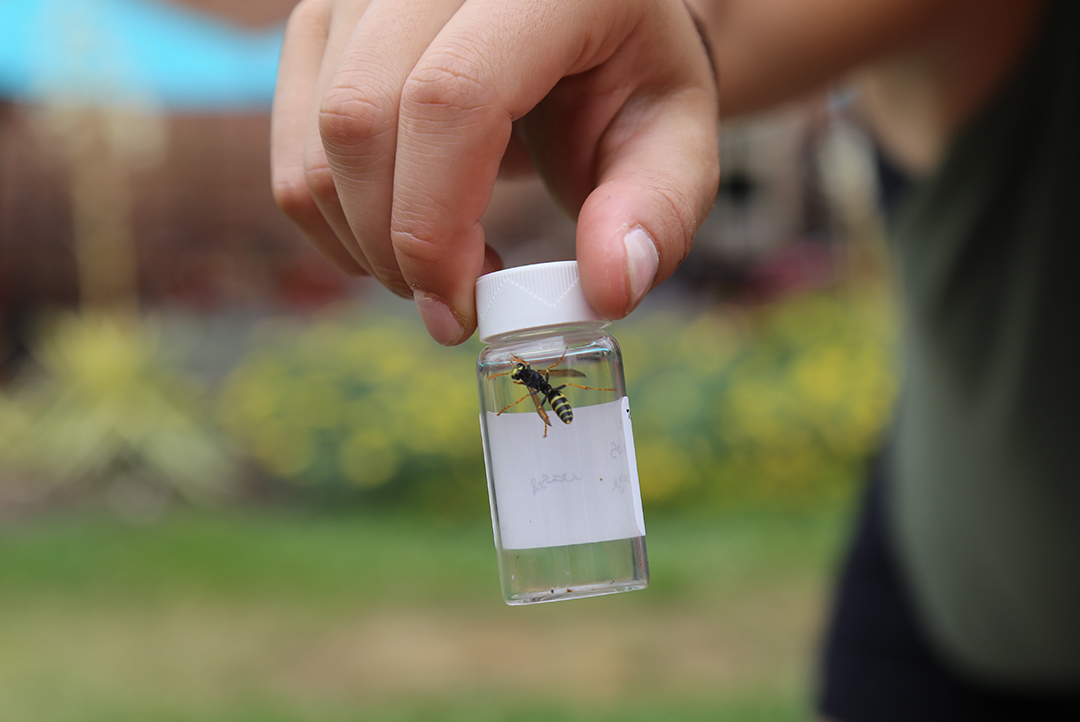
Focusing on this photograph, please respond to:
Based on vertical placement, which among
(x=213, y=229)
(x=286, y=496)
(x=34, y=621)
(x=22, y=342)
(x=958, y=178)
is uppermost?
(x=213, y=229)

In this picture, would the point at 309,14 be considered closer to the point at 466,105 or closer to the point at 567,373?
the point at 466,105

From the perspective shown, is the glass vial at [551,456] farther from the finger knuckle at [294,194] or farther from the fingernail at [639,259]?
the finger knuckle at [294,194]

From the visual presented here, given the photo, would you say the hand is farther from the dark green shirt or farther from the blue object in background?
the blue object in background

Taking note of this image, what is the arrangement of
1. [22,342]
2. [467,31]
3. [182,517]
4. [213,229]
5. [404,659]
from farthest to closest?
[213,229]
[22,342]
[182,517]
[404,659]
[467,31]

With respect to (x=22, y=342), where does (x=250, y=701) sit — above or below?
below

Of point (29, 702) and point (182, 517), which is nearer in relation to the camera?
point (29, 702)

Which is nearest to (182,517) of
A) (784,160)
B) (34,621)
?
(34,621)

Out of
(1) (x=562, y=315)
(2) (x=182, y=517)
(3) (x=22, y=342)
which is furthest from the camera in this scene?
A: (3) (x=22, y=342)

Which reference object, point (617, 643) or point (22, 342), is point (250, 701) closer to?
point (617, 643)
